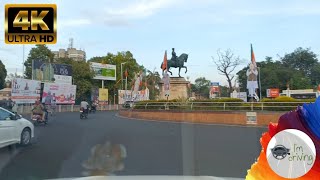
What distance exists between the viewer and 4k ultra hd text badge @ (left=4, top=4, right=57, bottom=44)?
6691 mm

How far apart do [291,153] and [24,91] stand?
28.6 metres

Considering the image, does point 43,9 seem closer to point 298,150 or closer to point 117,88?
point 298,150

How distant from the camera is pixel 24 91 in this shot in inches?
1113

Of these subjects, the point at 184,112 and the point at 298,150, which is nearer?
the point at 298,150

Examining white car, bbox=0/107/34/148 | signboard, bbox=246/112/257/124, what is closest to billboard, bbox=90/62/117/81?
signboard, bbox=246/112/257/124

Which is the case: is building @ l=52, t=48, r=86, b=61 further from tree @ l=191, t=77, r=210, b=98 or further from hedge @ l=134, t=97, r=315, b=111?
tree @ l=191, t=77, r=210, b=98

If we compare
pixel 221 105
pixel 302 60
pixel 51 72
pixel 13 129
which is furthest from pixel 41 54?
pixel 302 60

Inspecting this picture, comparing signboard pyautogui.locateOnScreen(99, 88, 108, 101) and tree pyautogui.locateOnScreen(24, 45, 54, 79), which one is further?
signboard pyautogui.locateOnScreen(99, 88, 108, 101)

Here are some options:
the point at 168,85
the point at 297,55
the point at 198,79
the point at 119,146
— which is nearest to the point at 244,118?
the point at 168,85

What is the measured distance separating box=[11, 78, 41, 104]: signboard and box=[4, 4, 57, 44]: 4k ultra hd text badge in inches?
812

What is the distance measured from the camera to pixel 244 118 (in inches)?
Answer: 891

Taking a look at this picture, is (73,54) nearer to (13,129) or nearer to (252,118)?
(252,118)

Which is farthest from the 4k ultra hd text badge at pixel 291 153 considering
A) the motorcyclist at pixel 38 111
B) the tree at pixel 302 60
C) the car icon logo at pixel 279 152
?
the tree at pixel 302 60

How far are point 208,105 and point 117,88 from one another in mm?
28142
